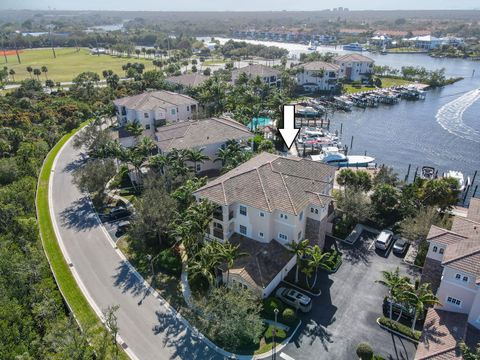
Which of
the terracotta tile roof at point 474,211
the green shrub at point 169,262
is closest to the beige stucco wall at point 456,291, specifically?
the terracotta tile roof at point 474,211

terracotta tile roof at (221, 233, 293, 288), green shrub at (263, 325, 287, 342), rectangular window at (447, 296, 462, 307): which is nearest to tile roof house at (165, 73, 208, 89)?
terracotta tile roof at (221, 233, 293, 288)

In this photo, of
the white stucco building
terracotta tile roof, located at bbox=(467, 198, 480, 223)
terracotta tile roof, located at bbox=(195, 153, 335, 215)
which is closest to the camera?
terracotta tile roof, located at bbox=(467, 198, 480, 223)

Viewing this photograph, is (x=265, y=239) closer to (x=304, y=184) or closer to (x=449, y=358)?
(x=304, y=184)

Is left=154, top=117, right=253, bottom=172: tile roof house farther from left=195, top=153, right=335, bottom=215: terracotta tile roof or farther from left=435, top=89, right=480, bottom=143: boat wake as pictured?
left=435, top=89, right=480, bottom=143: boat wake

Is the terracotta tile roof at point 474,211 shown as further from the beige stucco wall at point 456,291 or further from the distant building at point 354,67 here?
Result: the distant building at point 354,67

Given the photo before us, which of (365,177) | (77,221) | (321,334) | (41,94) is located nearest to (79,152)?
(77,221)
